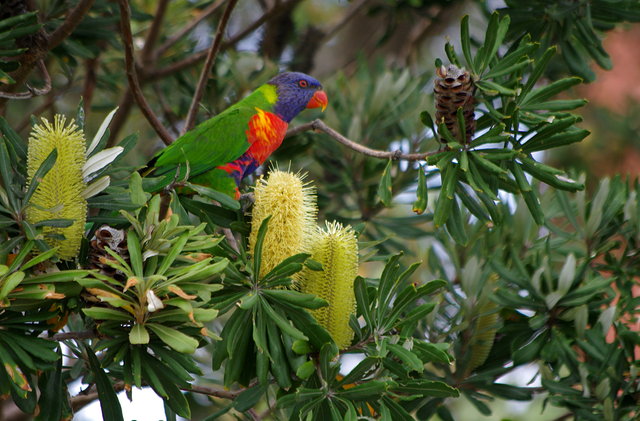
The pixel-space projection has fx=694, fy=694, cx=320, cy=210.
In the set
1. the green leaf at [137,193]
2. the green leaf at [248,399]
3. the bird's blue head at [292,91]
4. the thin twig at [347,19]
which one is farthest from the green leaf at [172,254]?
the thin twig at [347,19]

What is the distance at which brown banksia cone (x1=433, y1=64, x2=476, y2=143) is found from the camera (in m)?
1.34

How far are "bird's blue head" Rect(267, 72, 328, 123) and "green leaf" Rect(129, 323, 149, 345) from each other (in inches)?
53.4

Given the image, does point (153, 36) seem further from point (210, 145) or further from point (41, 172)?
point (41, 172)

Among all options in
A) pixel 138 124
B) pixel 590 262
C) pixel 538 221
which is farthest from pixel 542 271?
pixel 138 124

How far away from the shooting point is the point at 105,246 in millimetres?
1062

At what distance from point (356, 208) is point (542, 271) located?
30.5 inches

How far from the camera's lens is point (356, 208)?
93.0 inches

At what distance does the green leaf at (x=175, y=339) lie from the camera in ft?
3.18

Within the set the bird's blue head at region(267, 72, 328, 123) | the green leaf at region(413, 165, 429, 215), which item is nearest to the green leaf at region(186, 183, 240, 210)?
the green leaf at region(413, 165, 429, 215)

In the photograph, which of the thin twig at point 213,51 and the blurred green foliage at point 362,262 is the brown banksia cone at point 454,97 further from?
the thin twig at point 213,51

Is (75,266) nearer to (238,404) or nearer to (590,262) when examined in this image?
(238,404)

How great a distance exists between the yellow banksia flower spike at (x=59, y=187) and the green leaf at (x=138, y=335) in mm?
183

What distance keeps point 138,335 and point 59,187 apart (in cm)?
27

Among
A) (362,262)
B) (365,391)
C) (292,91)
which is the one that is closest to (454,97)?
(362,262)
